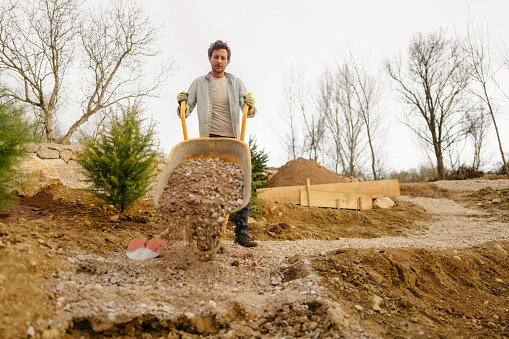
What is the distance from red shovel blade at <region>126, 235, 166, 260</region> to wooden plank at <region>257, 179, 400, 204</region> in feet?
14.3

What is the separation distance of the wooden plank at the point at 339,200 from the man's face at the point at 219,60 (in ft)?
16.2

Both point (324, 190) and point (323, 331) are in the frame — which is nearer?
point (323, 331)

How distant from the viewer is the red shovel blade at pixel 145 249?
10.3 ft

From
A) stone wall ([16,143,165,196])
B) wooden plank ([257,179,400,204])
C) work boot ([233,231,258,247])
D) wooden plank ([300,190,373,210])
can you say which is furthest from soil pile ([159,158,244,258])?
wooden plank ([300,190,373,210])

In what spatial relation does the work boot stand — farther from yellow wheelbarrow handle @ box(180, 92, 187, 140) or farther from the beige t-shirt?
yellow wheelbarrow handle @ box(180, 92, 187, 140)

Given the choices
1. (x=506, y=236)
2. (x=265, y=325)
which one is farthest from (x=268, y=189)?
(x=265, y=325)

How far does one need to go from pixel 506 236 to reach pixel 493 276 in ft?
8.56

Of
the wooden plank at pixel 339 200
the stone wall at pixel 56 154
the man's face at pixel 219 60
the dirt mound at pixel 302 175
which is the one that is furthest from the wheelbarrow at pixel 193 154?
the stone wall at pixel 56 154

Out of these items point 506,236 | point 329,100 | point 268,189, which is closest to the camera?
point 506,236

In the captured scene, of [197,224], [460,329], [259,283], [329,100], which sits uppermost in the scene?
[329,100]

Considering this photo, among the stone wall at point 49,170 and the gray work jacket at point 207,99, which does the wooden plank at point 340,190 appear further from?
the gray work jacket at point 207,99

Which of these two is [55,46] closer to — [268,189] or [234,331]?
[268,189]

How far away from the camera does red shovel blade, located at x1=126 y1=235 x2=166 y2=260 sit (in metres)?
3.15

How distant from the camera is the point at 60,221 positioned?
13.2 feet
